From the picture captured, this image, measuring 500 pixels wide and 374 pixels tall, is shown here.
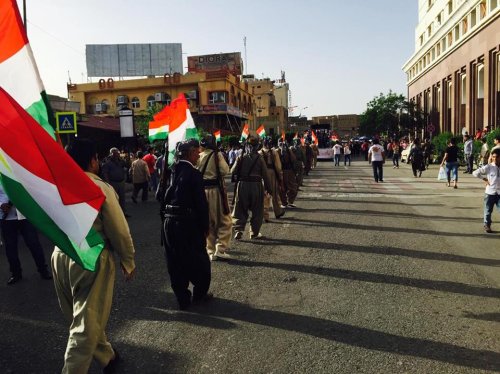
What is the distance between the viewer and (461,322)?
468 centimetres

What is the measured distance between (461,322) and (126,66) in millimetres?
64426

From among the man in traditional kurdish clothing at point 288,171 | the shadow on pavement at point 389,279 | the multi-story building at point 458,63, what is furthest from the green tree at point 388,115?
the shadow on pavement at point 389,279

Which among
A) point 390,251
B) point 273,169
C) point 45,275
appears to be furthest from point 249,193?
point 45,275

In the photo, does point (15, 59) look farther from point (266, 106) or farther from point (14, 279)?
point (266, 106)

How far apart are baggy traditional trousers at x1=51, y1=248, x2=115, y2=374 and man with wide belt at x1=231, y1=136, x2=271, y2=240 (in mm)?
5096

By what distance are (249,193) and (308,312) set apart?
12.4ft

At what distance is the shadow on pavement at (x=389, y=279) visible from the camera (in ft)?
18.4

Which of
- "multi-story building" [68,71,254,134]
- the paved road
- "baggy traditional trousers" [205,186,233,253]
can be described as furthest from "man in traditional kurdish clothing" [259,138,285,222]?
"multi-story building" [68,71,254,134]

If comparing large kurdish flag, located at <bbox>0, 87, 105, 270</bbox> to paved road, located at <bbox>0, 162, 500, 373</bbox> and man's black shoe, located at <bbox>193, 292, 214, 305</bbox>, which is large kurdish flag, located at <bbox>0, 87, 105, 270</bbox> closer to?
paved road, located at <bbox>0, 162, 500, 373</bbox>

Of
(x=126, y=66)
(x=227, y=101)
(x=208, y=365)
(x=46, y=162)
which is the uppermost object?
(x=126, y=66)

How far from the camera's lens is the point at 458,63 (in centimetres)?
3825

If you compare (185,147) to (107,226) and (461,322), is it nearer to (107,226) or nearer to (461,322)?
(107,226)

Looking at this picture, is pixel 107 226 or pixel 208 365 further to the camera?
pixel 208 365

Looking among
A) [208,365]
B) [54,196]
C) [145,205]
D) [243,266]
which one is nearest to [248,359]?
[208,365]
